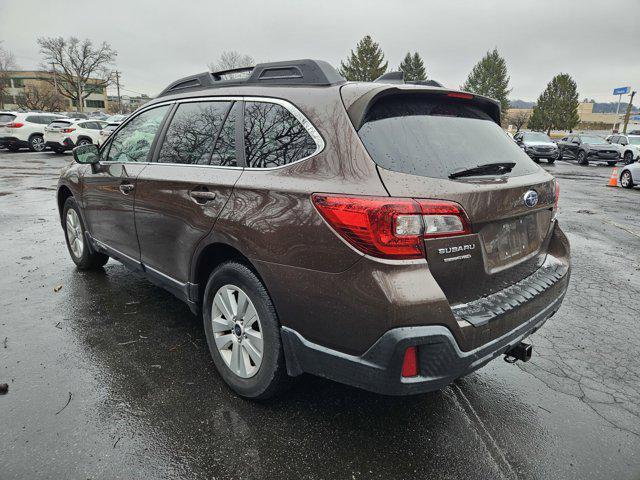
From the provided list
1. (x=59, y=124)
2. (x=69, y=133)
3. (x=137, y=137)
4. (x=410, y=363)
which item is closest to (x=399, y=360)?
(x=410, y=363)

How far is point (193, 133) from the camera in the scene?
3.04 meters

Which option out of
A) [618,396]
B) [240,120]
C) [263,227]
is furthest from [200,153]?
[618,396]

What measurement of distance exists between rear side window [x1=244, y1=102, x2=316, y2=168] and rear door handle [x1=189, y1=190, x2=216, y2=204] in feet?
1.02

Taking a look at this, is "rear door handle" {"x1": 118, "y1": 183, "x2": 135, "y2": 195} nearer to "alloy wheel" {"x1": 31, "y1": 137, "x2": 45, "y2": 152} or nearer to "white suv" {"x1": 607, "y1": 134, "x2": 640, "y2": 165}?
"alloy wheel" {"x1": 31, "y1": 137, "x2": 45, "y2": 152}

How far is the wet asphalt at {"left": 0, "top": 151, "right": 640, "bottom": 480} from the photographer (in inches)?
85.1

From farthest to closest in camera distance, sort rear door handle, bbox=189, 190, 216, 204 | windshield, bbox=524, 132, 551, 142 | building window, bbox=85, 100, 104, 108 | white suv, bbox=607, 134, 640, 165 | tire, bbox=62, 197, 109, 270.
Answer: building window, bbox=85, 100, 104, 108, windshield, bbox=524, 132, 551, 142, white suv, bbox=607, 134, 640, 165, tire, bbox=62, 197, 109, 270, rear door handle, bbox=189, 190, 216, 204

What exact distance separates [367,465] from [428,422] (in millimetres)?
505

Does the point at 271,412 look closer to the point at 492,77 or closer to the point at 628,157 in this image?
the point at 628,157

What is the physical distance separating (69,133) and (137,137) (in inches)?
778

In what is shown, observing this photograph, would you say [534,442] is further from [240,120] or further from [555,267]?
[240,120]

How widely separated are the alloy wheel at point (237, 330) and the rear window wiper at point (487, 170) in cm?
129

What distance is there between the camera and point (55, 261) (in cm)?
521

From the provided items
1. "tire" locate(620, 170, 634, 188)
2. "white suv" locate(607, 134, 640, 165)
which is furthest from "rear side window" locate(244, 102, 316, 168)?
"white suv" locate(607, 134, 640, 165)

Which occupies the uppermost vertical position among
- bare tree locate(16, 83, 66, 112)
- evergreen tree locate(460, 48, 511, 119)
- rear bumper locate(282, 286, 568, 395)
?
evergreen tree locate(460, 48, 511, 119)
